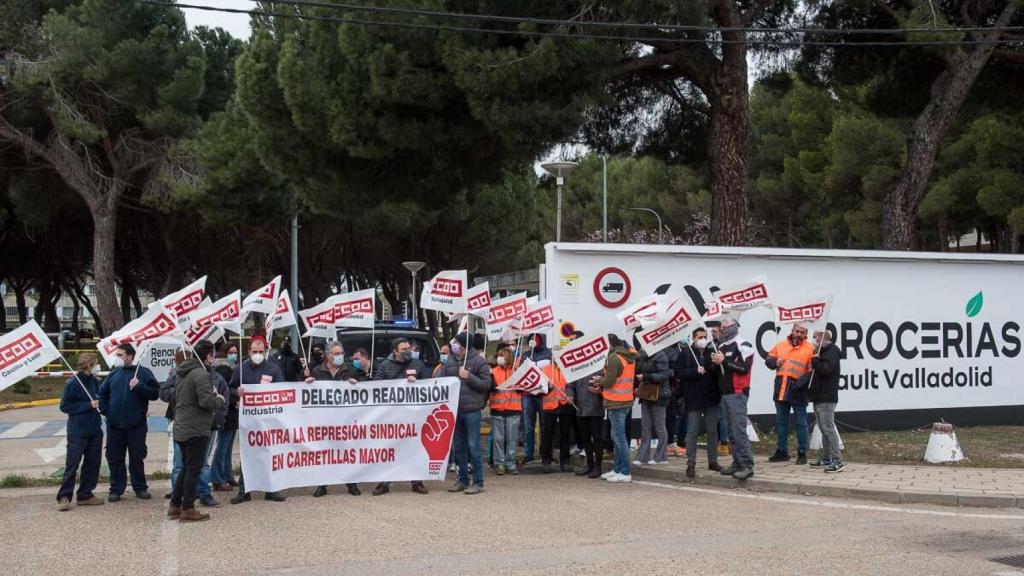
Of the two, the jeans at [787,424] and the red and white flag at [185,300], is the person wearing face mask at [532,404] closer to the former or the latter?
the jeans at [787,424]

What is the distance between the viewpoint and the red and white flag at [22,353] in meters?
10.4

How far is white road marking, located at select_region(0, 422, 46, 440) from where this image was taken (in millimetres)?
17688

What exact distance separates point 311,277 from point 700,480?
35380mm

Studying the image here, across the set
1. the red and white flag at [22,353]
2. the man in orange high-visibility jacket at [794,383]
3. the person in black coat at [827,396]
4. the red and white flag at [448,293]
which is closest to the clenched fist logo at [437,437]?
the red and white flag at [448,293]

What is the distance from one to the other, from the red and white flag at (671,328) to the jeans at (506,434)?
1915 mm

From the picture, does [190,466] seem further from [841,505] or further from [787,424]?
[787,424]

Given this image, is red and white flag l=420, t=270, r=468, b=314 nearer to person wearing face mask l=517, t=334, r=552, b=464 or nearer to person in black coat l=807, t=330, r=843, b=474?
person wearing face mask l=517, t=334, r=552, b=464

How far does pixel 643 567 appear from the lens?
7316 millimetres

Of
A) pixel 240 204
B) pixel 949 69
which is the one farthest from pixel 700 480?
pixel 240 204

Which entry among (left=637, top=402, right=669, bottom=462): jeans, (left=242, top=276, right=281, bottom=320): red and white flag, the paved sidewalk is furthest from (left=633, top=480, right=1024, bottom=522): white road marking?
(left=242, top=276, right=281, bottom=320): red and white flag

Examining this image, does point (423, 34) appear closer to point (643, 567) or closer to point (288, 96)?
point (288, 96)

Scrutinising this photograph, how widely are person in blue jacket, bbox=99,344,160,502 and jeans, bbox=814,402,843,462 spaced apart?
769 centimetres

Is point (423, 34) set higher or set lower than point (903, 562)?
higher

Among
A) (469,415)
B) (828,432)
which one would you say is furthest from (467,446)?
(828,432)
